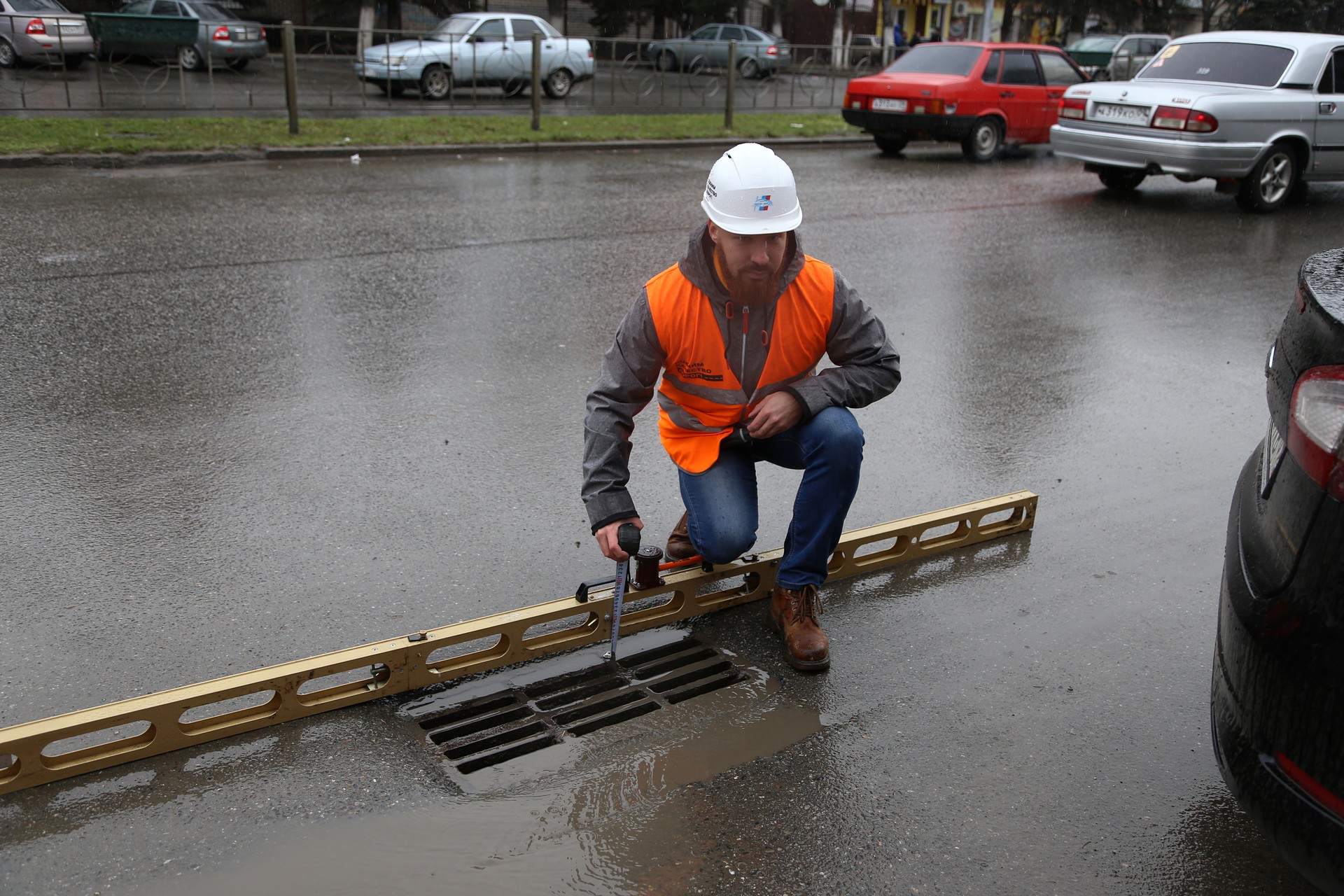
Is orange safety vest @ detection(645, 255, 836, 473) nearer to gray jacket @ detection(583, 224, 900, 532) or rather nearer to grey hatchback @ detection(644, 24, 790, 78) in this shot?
gray jacket @ detection(583, 224, 900, 532)

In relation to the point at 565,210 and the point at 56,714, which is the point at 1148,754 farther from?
the point at 565,210

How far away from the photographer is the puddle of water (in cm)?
248

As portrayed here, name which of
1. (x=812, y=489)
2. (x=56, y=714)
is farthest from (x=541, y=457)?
(x=56, y=714)

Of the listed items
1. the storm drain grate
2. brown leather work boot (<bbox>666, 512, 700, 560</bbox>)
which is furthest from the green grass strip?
the storm drain grate

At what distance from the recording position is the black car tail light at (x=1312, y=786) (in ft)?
6.38

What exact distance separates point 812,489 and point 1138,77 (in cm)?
1123

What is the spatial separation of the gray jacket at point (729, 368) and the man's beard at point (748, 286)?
2 cm

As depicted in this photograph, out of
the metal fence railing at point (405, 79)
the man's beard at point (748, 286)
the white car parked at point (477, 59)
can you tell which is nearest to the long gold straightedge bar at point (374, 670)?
the man's beard at point (748, 286)

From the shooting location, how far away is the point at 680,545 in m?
4.03

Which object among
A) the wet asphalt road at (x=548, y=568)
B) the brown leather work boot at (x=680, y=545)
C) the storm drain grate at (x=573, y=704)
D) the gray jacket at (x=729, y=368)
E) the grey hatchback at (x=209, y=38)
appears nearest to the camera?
the wet asphalt road at (x=548, y=568)

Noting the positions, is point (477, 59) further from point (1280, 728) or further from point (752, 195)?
point (1280, 728)

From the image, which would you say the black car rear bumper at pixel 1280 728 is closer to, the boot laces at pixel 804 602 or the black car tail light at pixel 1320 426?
the black car tail light at pixel 1320 426

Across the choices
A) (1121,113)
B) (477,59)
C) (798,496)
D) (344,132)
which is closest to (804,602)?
(798,496)

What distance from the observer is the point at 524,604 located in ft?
12.1
